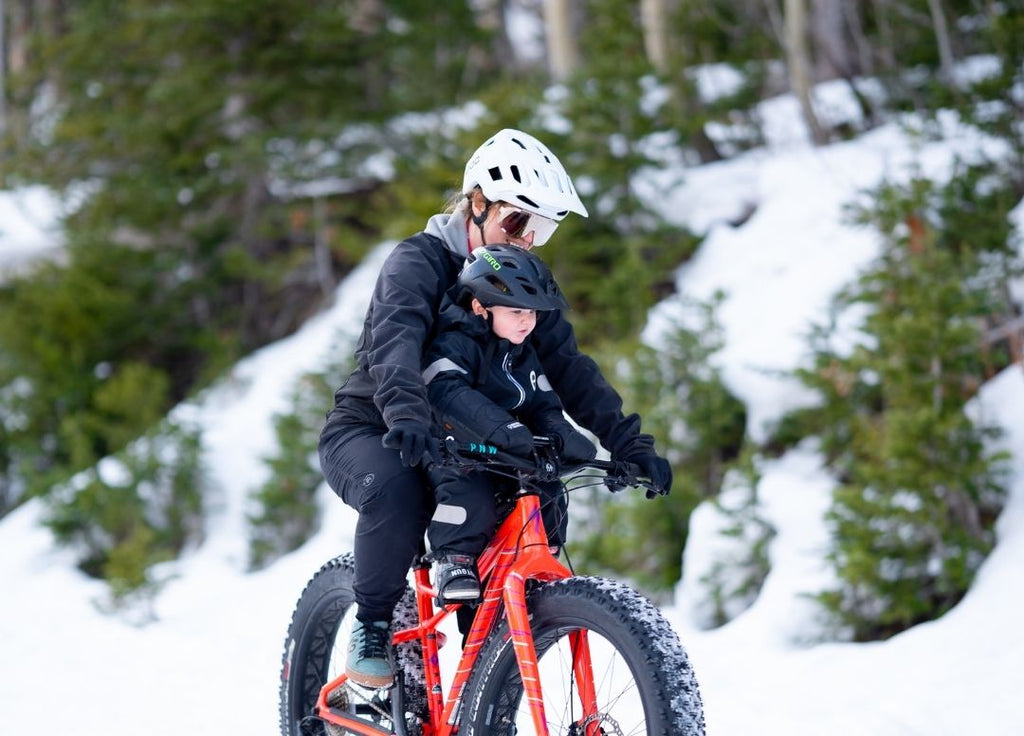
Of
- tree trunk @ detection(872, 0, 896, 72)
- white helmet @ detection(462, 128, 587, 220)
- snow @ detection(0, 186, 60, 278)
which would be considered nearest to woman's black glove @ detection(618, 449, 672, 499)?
white helmet @ detection(462, 128, 587, 220)

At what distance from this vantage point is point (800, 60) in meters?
10.4

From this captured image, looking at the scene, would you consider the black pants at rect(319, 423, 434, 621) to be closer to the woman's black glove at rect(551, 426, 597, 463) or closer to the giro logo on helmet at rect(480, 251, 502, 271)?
the woman's black glove at rect(551, 426, 597, 463)

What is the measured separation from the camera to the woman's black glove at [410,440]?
2.88 metres

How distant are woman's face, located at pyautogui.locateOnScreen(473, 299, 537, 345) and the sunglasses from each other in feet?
1.10

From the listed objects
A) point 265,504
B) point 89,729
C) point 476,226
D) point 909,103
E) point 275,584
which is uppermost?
point 909,103

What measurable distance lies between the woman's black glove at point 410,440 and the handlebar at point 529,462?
138 mm

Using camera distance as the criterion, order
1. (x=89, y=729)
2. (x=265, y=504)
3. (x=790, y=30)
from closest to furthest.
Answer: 1. (x=89, y=729)
2. (x=265, y=504)
3. (x=790, y=30)

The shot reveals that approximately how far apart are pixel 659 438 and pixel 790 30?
5.73m

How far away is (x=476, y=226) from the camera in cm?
360

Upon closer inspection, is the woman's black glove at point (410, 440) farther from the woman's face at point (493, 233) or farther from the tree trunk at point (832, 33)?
the tree trunk at point (832, 33)

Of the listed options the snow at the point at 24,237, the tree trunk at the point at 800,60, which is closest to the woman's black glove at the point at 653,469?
the tree trunk at the point at 800,60

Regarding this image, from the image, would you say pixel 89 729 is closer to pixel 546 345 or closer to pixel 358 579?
pixel 358 579

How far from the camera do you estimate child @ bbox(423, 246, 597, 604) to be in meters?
3.15

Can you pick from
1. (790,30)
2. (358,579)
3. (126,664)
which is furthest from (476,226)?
(790,30)
